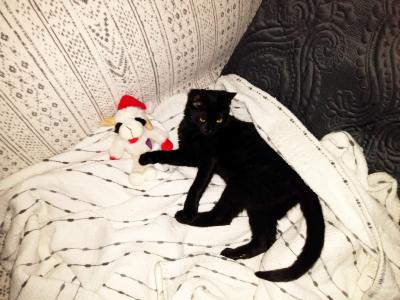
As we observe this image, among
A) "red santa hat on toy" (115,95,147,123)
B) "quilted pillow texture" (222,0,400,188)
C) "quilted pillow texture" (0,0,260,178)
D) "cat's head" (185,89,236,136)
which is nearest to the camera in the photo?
"quilted pillow texture" (0,0,260,178)

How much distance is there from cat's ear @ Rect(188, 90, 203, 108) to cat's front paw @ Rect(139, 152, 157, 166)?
262 mm

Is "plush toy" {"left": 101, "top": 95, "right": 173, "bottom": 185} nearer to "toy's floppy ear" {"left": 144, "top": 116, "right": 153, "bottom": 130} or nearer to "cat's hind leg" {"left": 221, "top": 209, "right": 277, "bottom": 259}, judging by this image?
"toy's floppy ear" {"left": 144, "top": 116, "right": 153, "bottom": 130}

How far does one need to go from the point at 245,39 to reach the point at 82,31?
2.10 feet

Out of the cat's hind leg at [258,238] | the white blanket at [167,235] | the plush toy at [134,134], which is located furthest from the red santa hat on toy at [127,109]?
the cat's hind leg at [258,238]

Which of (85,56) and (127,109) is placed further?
(127,109)

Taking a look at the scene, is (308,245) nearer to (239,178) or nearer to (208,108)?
(239,178)

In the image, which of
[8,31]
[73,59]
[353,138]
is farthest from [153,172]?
[353,138]

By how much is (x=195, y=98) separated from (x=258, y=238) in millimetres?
579

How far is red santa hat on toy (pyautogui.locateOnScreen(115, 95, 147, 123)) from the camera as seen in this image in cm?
96

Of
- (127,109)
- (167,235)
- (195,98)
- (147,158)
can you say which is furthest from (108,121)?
(167,235)

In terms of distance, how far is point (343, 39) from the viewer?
2.96ft

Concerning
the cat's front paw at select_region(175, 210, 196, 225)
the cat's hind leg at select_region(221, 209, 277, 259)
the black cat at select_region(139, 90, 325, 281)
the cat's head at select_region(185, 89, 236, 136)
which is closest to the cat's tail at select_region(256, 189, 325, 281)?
the black cat at select_region(139, 90, 325, 281)

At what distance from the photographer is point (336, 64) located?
929mm

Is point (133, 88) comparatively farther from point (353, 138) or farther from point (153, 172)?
point (353, 138)
